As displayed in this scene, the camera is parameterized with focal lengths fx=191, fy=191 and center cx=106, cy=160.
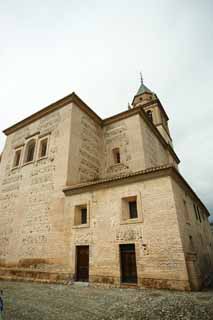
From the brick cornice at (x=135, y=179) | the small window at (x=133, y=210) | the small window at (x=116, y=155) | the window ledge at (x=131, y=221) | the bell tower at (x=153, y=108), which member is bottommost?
the window ledge at (x=131, y=221)

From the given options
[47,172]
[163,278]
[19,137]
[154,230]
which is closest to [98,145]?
[47,172]

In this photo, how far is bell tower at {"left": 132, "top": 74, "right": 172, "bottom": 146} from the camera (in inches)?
846

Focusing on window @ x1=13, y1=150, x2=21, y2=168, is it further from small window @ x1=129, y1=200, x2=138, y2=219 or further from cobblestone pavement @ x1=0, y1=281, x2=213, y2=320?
cobblestone pavement @ x1=0, y1=281, x2=213, y2=320

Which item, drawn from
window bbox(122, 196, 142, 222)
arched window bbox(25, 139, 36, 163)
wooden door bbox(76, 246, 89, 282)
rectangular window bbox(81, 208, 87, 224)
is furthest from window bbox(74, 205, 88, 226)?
arched window bbox(25, 139, 36, 163)

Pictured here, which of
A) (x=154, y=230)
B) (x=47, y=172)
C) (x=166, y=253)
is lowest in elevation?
(x=166, y=253)

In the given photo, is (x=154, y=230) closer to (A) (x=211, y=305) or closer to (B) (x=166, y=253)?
(B) (x=166, y=253)

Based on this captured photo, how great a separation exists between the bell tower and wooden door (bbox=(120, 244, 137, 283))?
47.1 ft

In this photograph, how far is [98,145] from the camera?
1548 cm

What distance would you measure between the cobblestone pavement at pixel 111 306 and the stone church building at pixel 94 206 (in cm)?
127

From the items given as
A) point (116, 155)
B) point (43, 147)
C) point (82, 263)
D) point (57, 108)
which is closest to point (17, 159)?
point (43, 147)

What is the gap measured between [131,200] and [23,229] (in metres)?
7.21

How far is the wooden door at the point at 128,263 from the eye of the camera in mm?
7676

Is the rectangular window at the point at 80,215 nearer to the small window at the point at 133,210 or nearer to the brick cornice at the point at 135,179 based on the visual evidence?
the brick cornice at the point at 135,179

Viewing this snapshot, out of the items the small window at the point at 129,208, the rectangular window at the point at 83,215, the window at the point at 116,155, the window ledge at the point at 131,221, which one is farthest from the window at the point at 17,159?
the window ledge at the point at 131,221
